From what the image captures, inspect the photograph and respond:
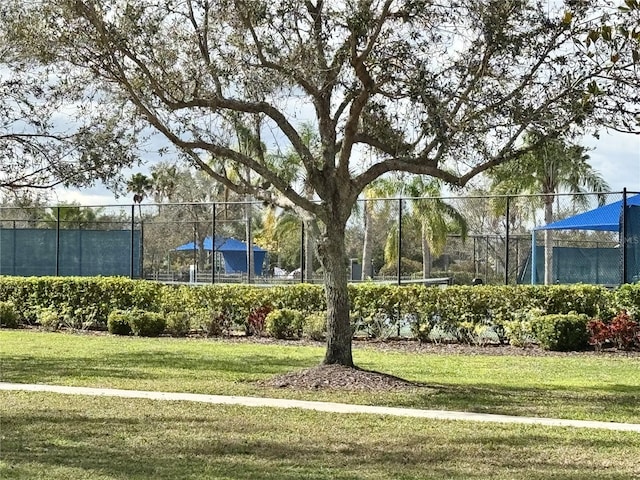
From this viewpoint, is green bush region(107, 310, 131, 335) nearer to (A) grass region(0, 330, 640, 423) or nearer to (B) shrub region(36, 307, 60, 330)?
(A) grass region(0, 330, 640, 423)

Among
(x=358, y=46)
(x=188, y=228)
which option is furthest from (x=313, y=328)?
(x=188, y=228)

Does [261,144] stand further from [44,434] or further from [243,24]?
[44,434]

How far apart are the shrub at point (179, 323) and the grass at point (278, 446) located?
31.6ft

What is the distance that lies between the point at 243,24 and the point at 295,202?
2392 millimetres

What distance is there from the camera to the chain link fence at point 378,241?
2284 centimetres

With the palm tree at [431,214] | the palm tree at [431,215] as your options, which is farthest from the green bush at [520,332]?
the palm tree at [431,215]

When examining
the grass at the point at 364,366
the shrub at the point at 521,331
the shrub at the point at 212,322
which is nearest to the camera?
the grass at the point at 364,366

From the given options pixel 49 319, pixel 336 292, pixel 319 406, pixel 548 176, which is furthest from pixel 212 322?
pixel 548 176

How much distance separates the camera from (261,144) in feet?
43.0

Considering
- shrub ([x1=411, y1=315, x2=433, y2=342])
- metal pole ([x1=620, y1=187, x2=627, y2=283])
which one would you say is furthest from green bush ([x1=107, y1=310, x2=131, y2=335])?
metal pole ([x1=620, y1=187, x2=627, y2=283])

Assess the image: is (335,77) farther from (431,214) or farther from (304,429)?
(431,214)

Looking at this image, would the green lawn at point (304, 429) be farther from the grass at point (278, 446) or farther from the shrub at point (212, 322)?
the shrub at point (212, 322)

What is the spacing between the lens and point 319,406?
402 inches

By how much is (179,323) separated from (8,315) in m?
4.90
